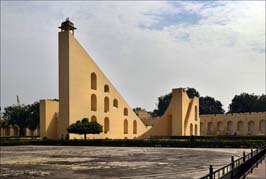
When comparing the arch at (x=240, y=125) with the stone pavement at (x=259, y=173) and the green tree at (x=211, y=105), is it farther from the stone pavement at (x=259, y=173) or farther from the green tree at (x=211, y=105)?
the stone pavement at (x=259, y=173)

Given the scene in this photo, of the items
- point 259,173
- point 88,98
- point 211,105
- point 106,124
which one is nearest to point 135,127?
point 106,124

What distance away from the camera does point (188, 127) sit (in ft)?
145

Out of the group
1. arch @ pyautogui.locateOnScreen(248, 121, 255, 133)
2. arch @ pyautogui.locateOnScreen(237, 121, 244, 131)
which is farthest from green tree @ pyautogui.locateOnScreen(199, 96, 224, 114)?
arch @ pyautogui.locateOnScreen(248, 121, 255, 133)

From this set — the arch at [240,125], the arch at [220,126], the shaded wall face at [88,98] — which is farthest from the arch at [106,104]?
the arch at [240,125]

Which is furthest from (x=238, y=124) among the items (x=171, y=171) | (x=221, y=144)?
(x=171, y=171)

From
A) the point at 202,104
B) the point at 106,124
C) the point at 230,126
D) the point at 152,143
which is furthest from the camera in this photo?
the point at 202,104

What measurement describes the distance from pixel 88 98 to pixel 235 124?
1012 inches

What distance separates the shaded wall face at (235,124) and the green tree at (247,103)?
1606 centimetres

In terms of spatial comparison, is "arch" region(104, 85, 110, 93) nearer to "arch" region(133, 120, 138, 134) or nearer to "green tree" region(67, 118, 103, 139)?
"arch" region(133, 120, 138, 134)

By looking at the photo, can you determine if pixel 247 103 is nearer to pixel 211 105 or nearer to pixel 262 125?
pixel 211 105

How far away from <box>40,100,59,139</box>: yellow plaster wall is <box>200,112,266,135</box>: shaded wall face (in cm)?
2606

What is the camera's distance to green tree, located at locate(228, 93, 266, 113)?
227ft

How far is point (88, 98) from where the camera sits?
37.4m

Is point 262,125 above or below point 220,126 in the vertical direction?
above
